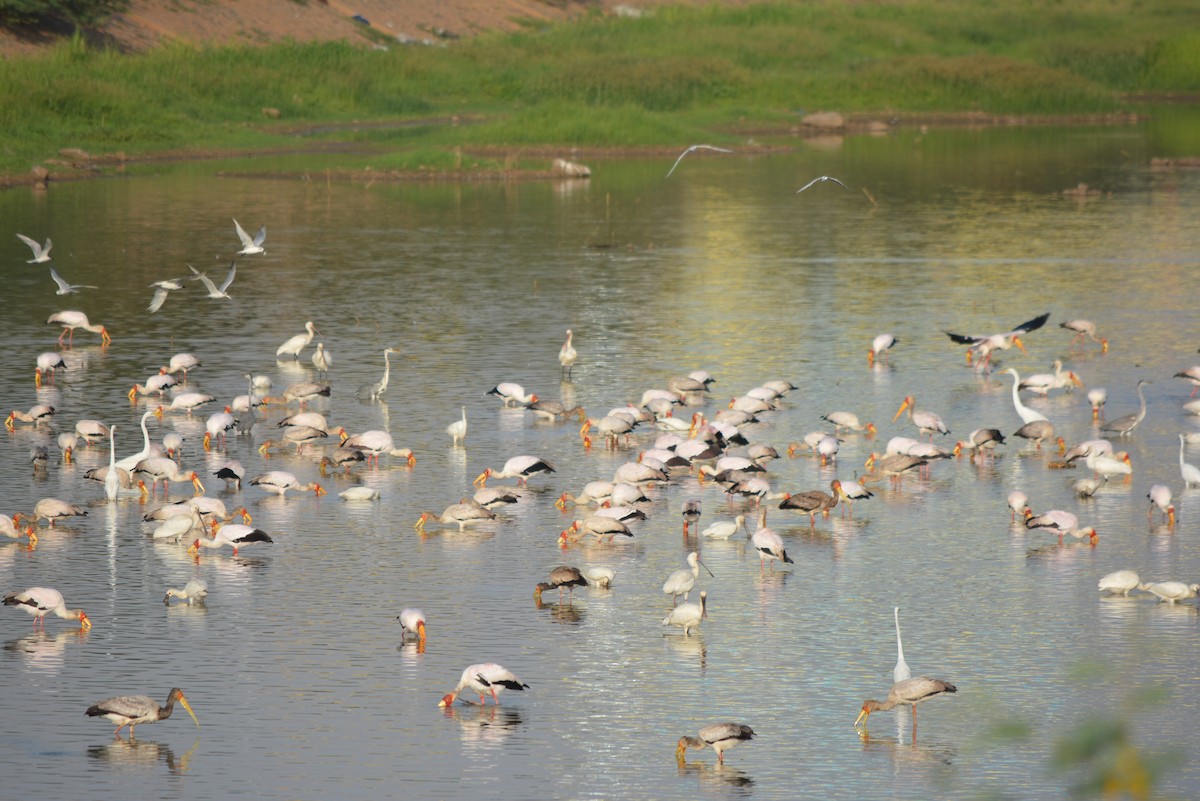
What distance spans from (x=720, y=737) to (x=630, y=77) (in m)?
59.5

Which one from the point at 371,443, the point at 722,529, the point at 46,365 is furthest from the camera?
the point at 46,365

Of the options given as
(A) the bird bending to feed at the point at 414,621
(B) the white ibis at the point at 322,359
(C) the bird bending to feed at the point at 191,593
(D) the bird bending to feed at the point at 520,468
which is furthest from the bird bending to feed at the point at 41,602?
(B) the white ibis at the point at 322,359

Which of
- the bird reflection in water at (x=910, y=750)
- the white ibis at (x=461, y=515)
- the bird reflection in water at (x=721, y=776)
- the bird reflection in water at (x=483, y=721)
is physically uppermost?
the white ibis at (x=461, y=515)

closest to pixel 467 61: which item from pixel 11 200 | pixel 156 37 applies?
pixel 156 37

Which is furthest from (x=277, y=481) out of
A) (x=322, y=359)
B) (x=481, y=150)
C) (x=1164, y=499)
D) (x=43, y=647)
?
(x=481, y=150)

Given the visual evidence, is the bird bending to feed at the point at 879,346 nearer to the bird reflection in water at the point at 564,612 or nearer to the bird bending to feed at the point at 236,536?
the bird reflection in water at the point at 564,612

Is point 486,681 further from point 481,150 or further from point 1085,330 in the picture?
point 481,150

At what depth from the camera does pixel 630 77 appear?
69750 millimetres

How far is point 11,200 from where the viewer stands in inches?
1795

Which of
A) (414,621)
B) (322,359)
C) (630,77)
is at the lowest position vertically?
(414,621)

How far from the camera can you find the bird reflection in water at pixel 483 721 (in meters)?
12.9

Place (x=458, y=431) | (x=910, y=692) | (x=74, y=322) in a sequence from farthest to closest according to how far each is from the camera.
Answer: (x=74, y=322) < (x=458, y=431) < (x=910, y=692)

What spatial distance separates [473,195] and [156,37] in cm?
2600

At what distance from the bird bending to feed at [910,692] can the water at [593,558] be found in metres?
0.25
